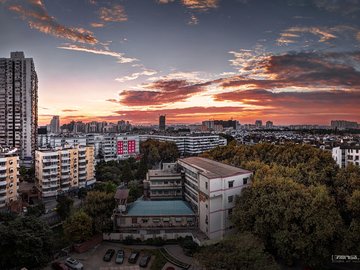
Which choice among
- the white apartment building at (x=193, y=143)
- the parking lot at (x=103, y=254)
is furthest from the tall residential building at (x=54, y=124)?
the parking lot at (x=103, y=254)

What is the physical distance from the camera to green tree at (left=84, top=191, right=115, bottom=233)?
20141 millimetres

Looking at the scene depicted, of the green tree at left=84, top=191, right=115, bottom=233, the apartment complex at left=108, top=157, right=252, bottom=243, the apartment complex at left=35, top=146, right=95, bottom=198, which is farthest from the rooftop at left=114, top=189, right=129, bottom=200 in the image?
the apartment complex at left=35, top=146, right=95, bottom=198

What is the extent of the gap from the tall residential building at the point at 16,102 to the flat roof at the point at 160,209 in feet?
96.6

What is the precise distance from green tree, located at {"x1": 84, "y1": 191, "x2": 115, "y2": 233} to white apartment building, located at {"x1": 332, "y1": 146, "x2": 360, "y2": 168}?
28827 millimetres

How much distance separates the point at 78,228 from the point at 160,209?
19.0ft

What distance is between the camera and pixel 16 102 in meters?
45.3

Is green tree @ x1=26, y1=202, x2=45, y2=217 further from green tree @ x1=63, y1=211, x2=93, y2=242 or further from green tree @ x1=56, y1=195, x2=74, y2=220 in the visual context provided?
green tree @ x1=63, y1=211, x2=93, y2=242

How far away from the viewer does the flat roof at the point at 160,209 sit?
21234mm

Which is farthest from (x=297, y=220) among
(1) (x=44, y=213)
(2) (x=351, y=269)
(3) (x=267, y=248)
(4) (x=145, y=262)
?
(1) (x=44, y=213)

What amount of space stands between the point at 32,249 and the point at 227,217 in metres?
11.6

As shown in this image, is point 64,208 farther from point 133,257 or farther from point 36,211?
point 133,257

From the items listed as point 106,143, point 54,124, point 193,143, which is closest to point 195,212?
point 106,143

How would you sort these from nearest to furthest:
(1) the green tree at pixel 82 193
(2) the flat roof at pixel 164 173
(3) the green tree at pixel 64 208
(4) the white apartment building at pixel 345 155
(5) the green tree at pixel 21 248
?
(5) the green tree at pixel 21 248 → (3) the green tree at pixel 64 208 → (2) the flat roof at pixel 164 173 → (1) the green tree at pixel 82 193 → (4) the white apartment building at pixel 345 155

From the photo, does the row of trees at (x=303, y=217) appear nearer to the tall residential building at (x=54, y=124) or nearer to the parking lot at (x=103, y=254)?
the parking lot at (x=103, y=254)
